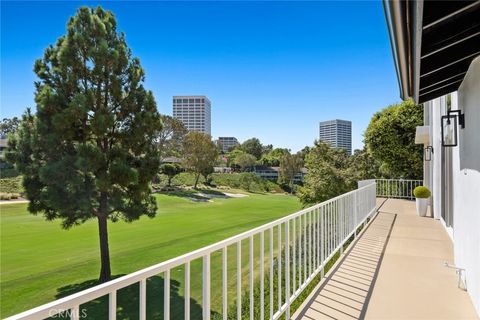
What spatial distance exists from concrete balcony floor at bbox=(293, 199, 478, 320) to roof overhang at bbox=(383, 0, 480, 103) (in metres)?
1.84

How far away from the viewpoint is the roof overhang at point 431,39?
1282 mm

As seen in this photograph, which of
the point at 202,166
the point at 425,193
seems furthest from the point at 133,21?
the point at 202,166

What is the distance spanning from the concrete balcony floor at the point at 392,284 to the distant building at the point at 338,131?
223ft

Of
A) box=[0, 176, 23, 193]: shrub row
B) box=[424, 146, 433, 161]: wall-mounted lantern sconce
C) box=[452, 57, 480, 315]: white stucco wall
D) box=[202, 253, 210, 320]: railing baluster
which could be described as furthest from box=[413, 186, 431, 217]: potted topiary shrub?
box=[0, 176, 23, 193]: shrub row

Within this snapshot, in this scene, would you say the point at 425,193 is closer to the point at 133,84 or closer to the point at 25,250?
the point at 133,84

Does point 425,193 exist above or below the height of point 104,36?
below

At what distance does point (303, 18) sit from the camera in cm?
1176

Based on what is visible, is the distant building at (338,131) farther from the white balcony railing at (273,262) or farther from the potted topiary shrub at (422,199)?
the white balcony railing at (273,262)

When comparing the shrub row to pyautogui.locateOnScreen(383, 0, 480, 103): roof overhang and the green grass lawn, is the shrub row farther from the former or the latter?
pyautogui.locateOnScreen(383, 0, 480, 103): roof overhang

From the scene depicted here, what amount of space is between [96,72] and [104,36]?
1062 mm


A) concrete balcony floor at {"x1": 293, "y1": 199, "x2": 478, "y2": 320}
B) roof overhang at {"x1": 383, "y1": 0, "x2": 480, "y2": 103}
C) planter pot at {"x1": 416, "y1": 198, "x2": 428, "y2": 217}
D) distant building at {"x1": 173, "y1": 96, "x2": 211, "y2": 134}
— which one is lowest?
concrete balcony floor at {"x1": 293, "y1": 199, "x2": 478, "y2": 320}

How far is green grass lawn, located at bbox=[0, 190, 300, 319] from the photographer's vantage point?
285 inches

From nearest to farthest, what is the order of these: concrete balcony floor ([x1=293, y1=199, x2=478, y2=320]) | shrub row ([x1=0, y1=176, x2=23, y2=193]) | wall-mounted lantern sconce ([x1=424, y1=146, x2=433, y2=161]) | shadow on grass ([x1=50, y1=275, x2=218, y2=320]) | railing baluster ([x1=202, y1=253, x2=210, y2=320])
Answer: railing baluster ([x1=202, y1=253, x2=210, y2=320]), concrete balcony floor ([x1=293, y1=199, x2=478, y2=320]), shadow on grass ([x1=50, y1=275, x2=218, y2=320]), wall-mounted lantern sconce ([x1=424, y1=146, x2=433, y2=161]), shrub row ([x1=0, y1=176, x2=23, y2=193])

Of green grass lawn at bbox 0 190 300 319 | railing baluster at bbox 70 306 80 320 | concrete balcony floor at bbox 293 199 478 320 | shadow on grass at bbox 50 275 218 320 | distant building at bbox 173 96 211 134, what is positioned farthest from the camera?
distant building at bbox 173 96 211 134
